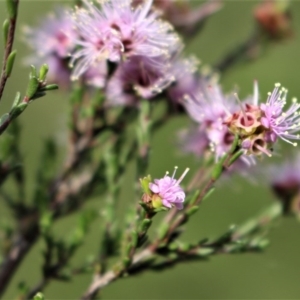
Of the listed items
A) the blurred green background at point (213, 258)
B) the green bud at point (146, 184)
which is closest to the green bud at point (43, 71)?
the green bud at point (146, 184)

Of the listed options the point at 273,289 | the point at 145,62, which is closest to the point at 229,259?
the point at 273,289

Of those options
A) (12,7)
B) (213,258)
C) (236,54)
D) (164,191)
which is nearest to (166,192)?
(164,191)

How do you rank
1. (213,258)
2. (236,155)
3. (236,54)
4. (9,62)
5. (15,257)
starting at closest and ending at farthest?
(9,62), (236,155), (15,257), (236,54), (213,258)

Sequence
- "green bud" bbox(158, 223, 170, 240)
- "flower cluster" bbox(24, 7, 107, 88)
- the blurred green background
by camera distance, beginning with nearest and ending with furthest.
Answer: "green bud" bbox(158, 223, 170, 240) → "flower cluster" bbox(24, 7, 107, 88) → the blurred green background

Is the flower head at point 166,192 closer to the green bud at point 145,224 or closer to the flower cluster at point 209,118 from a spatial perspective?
the green bud at point 145,224

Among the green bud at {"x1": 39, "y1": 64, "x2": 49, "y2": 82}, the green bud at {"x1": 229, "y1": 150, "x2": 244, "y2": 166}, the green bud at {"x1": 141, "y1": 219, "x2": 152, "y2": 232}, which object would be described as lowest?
the green bud at {"x1": 141, "y1": 219, "x2": 152, "y2": 232}

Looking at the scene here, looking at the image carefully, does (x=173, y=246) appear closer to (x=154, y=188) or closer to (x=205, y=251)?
(x=205, y=251)

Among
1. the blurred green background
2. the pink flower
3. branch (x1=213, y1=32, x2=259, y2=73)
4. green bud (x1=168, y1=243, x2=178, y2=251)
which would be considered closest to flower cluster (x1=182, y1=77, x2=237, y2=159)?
the pink flower

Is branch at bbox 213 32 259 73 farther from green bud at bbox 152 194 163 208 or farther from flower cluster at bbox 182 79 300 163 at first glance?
green bud at bbox 152 194 163 208

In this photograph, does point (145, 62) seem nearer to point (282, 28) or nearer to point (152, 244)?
point (152, 244)
